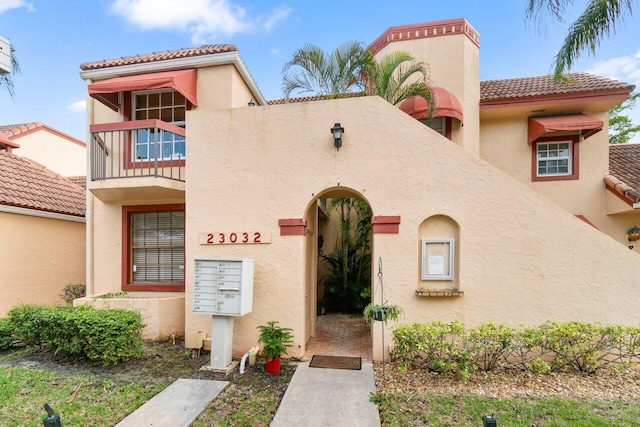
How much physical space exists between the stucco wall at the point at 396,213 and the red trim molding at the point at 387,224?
111mm

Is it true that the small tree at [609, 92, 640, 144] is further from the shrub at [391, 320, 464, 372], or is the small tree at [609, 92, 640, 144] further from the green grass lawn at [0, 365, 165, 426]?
the green grass lawn at [0, 365, 165, 426]

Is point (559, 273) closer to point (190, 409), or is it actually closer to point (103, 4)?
point (190, 409)

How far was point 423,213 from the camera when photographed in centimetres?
613

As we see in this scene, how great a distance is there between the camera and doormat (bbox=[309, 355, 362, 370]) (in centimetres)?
600

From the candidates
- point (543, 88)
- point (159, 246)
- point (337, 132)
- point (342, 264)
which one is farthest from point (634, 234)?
point (159, 246)

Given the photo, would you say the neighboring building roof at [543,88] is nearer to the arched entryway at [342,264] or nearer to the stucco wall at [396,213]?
the stucco wall at [396,213]

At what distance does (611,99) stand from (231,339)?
39.6 feet

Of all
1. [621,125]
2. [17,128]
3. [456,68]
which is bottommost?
[17,128]

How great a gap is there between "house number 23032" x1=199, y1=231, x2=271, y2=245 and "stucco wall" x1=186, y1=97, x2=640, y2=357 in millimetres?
111

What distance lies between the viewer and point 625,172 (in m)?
10.3

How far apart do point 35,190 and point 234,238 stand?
7.76 m

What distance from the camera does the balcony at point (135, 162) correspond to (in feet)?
23.5

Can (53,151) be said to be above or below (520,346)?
above

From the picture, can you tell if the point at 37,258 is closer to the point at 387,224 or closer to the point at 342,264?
the point at 342,264
